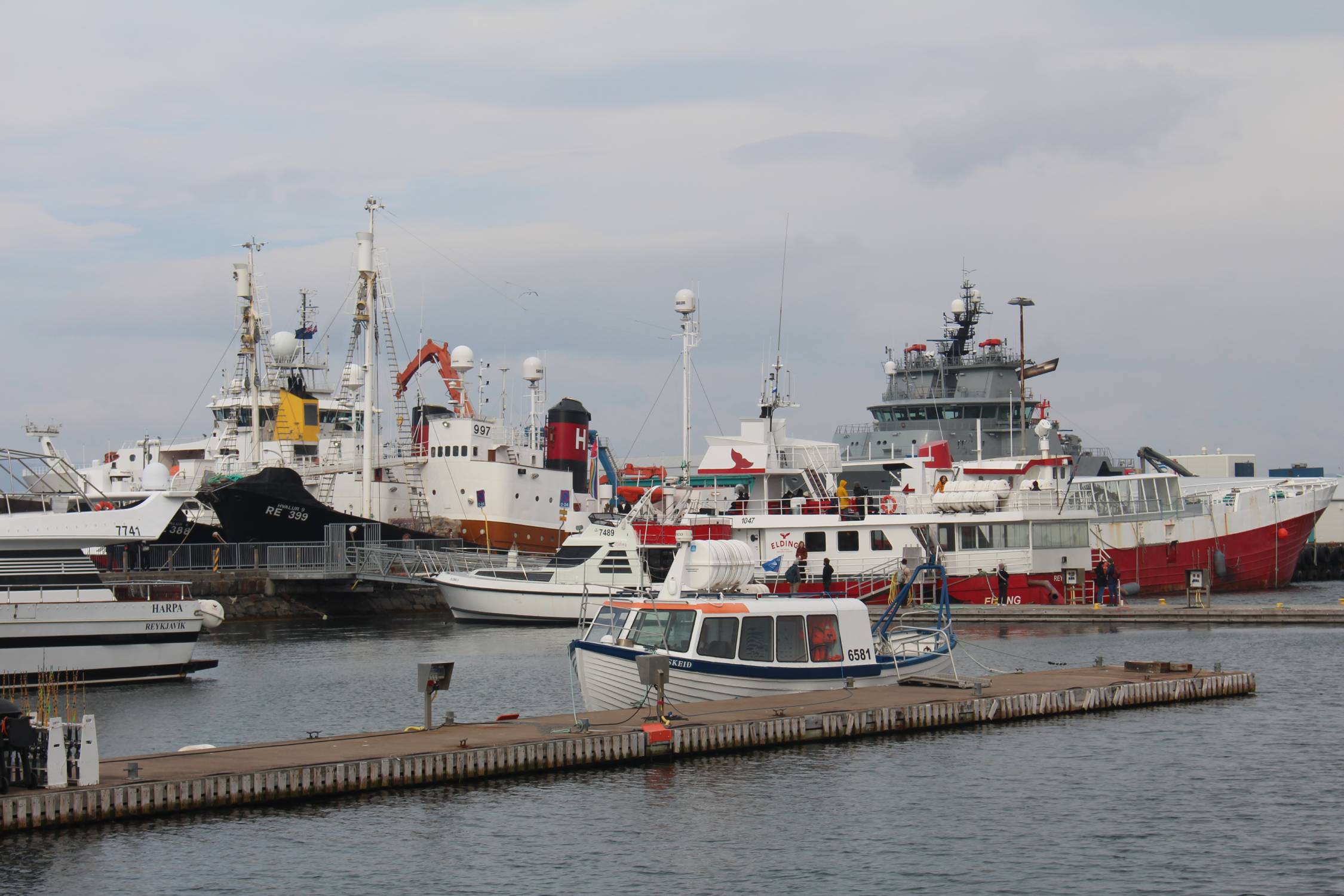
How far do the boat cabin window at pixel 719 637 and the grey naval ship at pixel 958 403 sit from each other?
4174 cm

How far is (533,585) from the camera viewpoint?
46.7 m

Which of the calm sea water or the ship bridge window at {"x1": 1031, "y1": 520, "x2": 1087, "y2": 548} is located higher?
the ship bridge window at {"x1": 1031, "y1": 520, "x2": 1087, "y2": 548}

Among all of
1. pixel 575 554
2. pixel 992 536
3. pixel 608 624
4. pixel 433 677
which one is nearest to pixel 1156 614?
pixel 992 536

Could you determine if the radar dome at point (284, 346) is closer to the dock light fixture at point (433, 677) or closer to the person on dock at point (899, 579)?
the person on dock at point (899, 579)

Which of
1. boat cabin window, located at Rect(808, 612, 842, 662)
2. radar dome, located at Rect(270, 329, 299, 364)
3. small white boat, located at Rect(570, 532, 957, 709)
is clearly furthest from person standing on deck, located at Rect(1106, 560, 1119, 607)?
radar dome, located at Rect(270, 329, 299, 364)

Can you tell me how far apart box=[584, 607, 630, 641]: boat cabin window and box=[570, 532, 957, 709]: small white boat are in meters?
0.02

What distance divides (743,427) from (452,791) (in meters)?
35.4

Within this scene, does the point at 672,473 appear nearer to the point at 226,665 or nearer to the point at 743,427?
the point at 743,427

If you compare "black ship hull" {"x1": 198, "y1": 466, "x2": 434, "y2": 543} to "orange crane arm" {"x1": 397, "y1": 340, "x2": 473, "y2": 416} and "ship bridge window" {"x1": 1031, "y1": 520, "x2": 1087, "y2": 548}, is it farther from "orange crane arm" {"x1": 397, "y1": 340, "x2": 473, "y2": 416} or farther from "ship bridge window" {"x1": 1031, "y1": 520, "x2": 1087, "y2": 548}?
"ship bridge window" {"x1": 1031, "y1": 520, "x2": 1087, "y2": 548}

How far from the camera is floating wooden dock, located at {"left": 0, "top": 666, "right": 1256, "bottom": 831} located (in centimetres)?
1689

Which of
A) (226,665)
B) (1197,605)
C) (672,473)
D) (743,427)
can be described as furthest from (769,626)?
(672,473)

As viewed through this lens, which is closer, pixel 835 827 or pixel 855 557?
pixel 835 827

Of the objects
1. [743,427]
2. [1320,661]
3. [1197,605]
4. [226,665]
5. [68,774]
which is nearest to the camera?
[68,774]

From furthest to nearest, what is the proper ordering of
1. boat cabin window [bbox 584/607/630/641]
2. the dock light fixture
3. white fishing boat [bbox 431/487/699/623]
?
white fishing boat [bbox 431/487/699/623], boat cabin window [bbox 584/607/630/641], the dock light fixture
